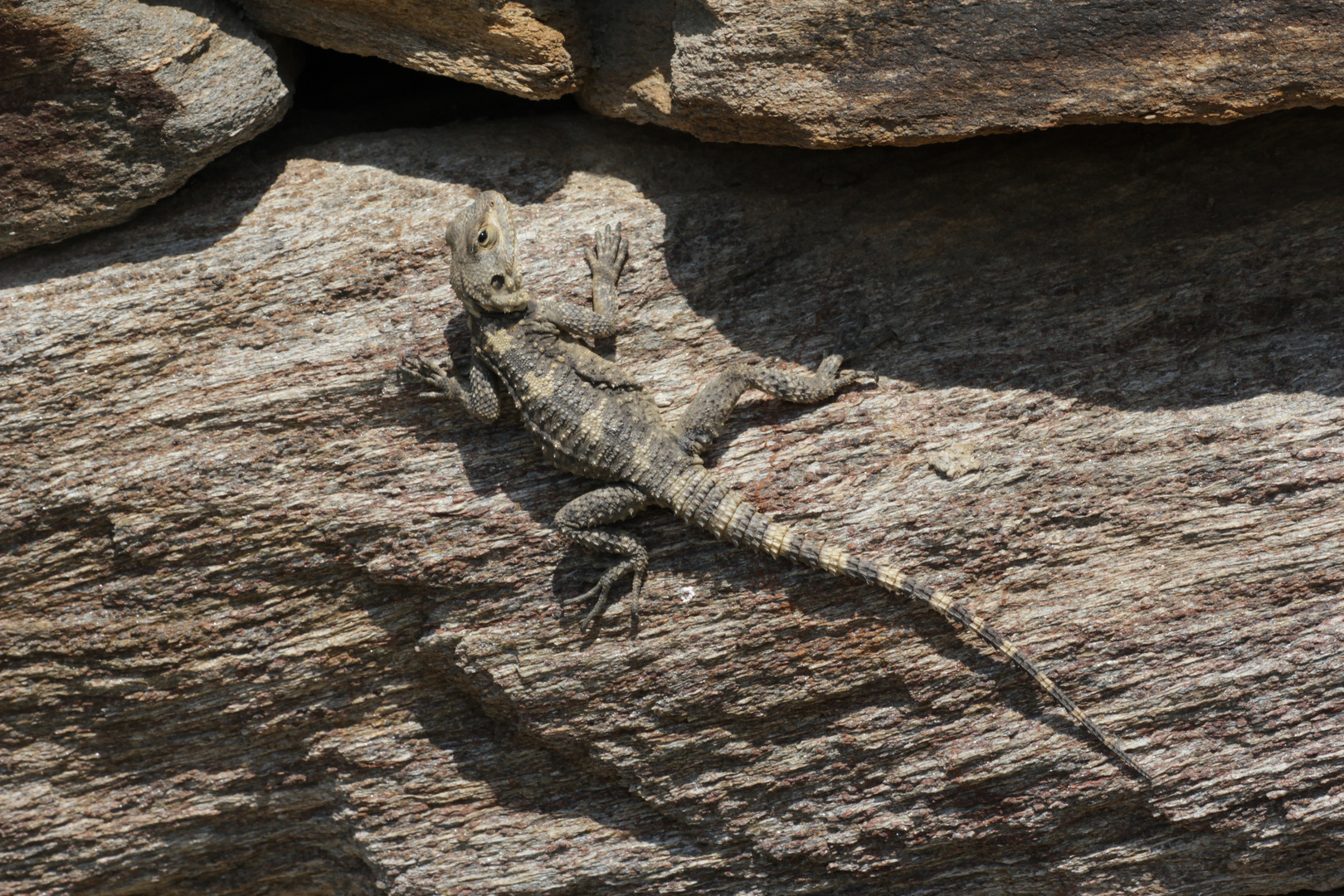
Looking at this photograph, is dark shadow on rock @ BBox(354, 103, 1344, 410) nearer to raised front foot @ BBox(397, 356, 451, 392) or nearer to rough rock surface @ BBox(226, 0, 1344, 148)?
rough rock surface @ BBox(226, 0, 1344, 148)

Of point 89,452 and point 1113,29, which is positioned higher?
point 1113,29

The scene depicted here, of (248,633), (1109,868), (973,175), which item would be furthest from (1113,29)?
(248,633)

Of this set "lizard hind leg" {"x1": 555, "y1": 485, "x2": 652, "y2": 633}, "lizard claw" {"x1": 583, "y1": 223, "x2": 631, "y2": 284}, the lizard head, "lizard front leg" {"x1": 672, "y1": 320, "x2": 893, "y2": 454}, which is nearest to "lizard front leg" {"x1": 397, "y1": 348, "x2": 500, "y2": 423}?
the lizard head

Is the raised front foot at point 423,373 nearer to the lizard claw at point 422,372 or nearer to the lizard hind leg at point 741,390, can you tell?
the lizard claw at point 422,372

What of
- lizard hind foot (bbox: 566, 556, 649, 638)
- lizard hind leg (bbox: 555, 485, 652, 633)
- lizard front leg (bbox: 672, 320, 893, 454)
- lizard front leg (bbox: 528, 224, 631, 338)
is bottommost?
lizard hind foot (bbox: 566, 556, 649, 638)

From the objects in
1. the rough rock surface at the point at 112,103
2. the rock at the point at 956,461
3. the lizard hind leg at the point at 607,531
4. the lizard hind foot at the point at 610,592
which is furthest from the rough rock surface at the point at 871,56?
the lizard hind foot at the point at 610,592

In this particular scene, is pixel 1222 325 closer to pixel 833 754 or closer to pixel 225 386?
pixel 833 754

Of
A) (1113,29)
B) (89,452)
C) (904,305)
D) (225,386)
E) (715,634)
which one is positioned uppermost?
(1113,29)
